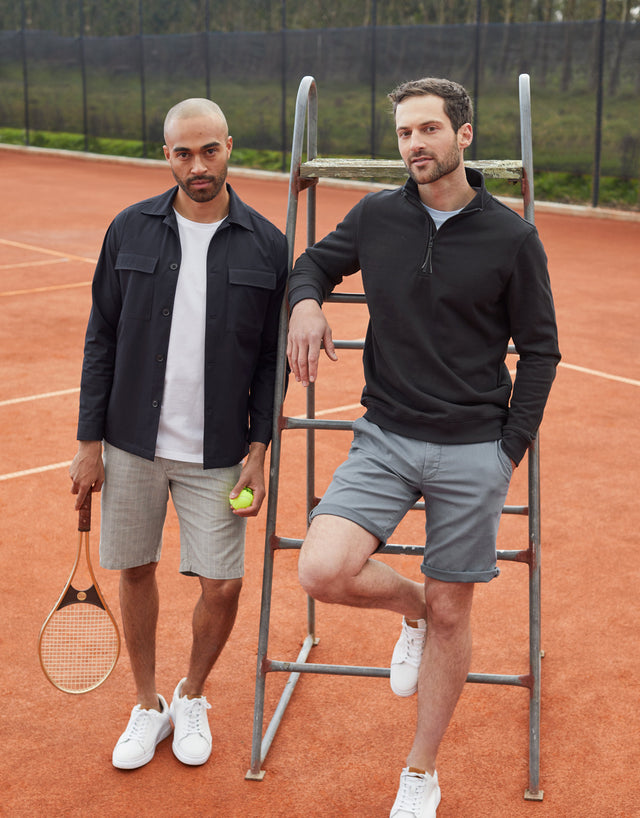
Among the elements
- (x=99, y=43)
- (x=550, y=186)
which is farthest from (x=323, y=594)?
(x=99, y=43)

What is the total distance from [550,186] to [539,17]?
6098mm

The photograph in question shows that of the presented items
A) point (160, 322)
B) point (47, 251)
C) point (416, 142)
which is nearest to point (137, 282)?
point (160, 322)

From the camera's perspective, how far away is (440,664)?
10.6 feet

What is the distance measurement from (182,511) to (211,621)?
1.28 feet

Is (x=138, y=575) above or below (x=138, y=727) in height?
above

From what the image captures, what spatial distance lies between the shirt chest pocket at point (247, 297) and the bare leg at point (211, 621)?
2.82ft

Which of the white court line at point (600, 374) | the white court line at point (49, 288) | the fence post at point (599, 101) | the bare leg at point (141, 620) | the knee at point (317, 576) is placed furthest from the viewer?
the fence post at point (599, 101)

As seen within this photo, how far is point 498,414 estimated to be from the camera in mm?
3219

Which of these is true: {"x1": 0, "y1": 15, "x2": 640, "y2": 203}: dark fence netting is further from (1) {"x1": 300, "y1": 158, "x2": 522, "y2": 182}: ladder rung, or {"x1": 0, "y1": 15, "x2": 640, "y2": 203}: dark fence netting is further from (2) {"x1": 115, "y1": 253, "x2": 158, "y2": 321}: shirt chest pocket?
(2) {"x1": 115, "y1": 253, "x2": 158, "y2": 321}: shirt chest pocket

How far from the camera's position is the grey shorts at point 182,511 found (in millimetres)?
3465

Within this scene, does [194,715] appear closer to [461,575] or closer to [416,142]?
[461,575]

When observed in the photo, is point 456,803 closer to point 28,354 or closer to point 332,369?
point 332,369

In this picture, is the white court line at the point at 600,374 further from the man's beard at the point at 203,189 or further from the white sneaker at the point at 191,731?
the man's beard at the point at 203,189

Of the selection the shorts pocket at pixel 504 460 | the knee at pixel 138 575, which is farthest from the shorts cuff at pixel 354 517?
the knee at pixel 138 575
